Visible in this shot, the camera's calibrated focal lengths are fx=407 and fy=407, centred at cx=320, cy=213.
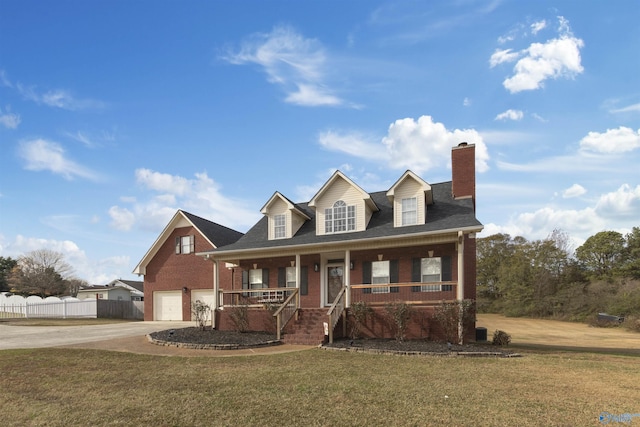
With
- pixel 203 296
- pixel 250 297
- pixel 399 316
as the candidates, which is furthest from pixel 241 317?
pixel 203 296

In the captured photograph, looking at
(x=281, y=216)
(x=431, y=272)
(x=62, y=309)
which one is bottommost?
(x=62, y=309)

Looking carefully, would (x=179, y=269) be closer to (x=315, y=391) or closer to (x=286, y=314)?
(x=286, y=314)

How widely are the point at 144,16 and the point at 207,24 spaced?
7.87 ft

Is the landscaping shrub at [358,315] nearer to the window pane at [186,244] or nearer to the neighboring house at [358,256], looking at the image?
the neighboring house at [358,256]

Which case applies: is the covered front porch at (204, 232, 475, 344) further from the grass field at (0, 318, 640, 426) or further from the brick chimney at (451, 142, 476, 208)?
the grass field at (0, 318, 640, 426)

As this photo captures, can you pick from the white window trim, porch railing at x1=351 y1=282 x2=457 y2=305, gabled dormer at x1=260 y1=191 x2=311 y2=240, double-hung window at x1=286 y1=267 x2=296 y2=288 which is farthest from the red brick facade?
the white window trim

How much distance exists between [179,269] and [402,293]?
16223mm

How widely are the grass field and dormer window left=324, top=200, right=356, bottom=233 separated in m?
7.28

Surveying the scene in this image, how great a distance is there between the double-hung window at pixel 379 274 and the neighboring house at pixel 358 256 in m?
0.04

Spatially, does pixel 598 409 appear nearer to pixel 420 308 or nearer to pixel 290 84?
pixel 420 308

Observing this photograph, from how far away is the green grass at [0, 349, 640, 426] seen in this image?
6000 millimetres

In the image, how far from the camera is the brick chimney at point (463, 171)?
17562 millimetres

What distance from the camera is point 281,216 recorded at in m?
19.0

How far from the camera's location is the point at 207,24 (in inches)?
596
